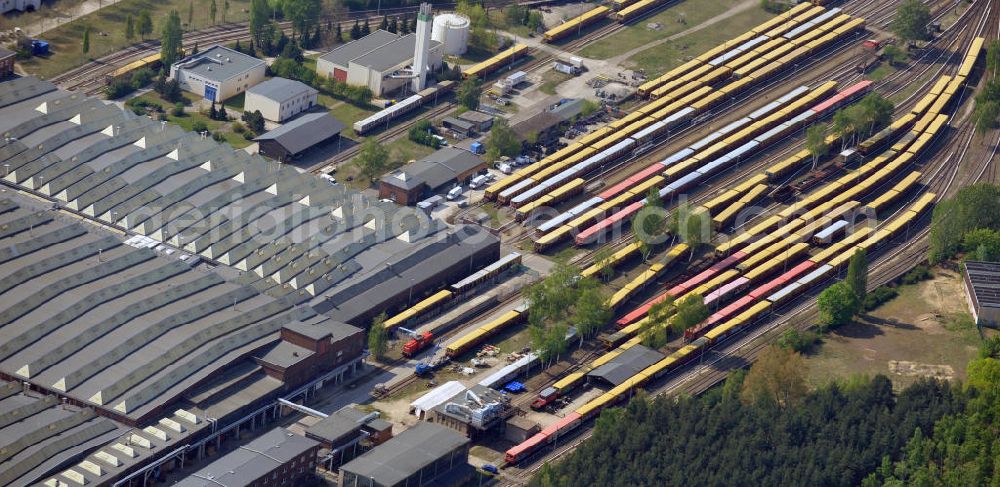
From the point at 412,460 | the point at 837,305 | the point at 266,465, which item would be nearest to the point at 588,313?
the point at 837,305

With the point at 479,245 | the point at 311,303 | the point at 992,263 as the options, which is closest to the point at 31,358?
the point at 311,303

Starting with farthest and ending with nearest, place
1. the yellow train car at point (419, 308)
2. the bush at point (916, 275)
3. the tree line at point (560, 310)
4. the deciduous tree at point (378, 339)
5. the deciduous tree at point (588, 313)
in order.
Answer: the bush at point (916, 275) < the deciduous tree at point (588, 313) < the yellow train car at point (419, 308) < the tree line at point (560, 310) < the deciduous tree at point (378, 339)

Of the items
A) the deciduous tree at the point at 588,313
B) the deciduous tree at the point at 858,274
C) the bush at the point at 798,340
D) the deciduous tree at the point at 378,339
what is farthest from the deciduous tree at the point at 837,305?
the deciduous tree at the point at 378,339

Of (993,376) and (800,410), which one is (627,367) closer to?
(800,410)

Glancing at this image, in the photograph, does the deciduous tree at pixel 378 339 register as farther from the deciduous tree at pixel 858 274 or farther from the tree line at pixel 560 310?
the deciduous tree at pixel 858 274

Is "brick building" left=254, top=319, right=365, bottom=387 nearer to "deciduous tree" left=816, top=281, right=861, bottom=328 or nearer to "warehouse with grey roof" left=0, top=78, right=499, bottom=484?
"warehouse with grey roof" left=0, top=78, right=499, bottom=484

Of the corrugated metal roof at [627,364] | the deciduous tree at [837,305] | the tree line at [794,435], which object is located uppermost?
the deciduous tree at [837,305]
